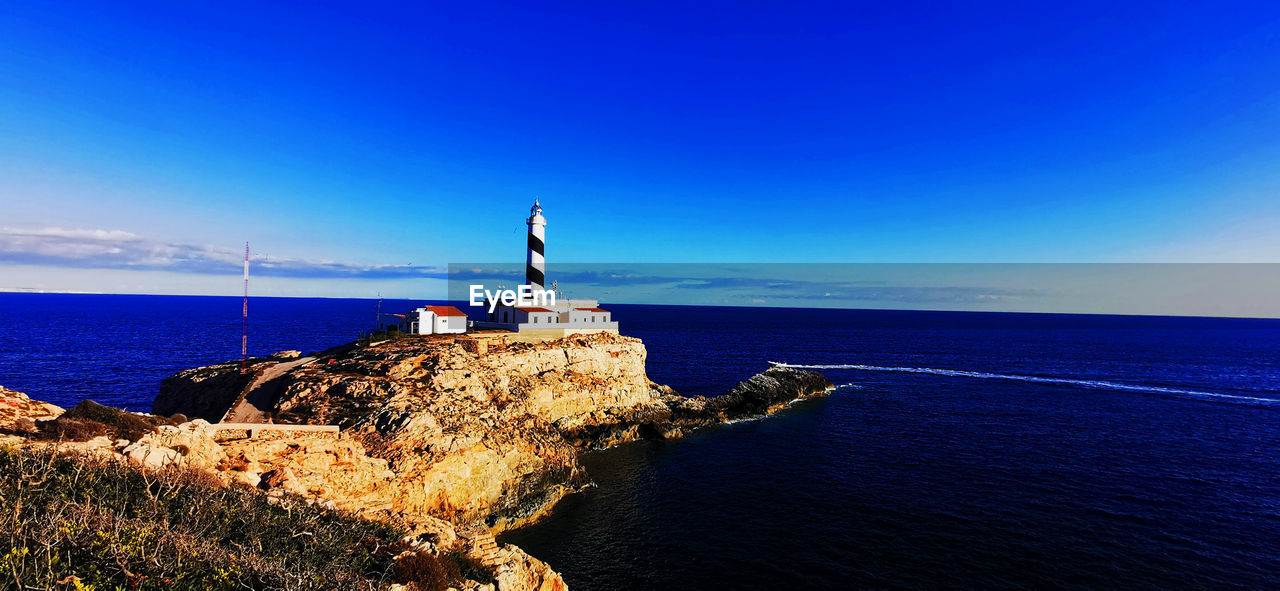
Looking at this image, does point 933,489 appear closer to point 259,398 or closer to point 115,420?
point 115,420

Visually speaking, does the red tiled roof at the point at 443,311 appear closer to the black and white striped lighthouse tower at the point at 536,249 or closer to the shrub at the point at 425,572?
the black and white striped lighthouse tower at the point at 536,249

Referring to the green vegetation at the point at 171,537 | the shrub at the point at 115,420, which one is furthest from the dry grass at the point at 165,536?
the shrub at the point at 115,420

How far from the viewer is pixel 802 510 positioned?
3095 centimetres

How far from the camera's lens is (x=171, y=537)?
455 inches

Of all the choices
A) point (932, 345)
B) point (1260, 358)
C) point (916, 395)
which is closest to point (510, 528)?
point (916, 395)

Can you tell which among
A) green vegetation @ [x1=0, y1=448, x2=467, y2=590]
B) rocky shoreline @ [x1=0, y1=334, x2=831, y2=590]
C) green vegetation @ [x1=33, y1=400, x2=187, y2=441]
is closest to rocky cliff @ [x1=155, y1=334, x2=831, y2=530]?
rocky shoreline @ [x1=0, y1=334, x2=831, y2=590]

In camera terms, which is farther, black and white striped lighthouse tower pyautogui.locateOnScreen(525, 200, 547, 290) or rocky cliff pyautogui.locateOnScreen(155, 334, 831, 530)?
black and white striped lighthouse tower pyautogui.locateOnScreen(525, 200, 547, 290)

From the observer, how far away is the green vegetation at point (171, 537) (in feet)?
33.2

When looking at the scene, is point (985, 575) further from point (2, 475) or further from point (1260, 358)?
point (1260, 358)

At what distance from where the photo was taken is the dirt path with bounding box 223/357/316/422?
31188 mm

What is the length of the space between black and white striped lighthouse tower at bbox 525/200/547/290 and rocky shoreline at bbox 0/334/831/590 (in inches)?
525

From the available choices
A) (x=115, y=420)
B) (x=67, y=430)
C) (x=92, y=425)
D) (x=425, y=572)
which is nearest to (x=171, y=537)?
(x=425, y=572)

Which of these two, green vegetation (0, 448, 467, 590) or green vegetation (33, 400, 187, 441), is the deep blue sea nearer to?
green vegetation (0, 448, 467, 590)

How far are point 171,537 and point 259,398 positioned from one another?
2689 cm
